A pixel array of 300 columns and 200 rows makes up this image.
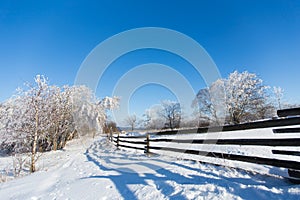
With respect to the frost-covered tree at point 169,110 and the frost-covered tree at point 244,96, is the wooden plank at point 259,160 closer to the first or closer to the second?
the frost-covered tree at point 244,96

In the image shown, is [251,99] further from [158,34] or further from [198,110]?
[158,34]

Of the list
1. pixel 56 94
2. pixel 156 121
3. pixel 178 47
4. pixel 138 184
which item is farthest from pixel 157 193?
pixel 156 121

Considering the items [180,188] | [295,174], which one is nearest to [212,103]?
[295,174]

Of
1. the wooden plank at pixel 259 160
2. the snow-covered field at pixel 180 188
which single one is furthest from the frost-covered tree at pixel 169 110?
the snow-covered field at pixel 180 188

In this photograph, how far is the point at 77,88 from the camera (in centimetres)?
2319

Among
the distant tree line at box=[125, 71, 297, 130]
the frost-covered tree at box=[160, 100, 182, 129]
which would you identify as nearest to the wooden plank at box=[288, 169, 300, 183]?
the distant tree line at box=[125, 71, 297, 130]

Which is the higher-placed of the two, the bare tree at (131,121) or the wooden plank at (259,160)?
the bare tree at (131,121)

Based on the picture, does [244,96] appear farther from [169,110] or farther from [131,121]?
[131,121]

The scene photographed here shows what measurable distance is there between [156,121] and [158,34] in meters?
38.5

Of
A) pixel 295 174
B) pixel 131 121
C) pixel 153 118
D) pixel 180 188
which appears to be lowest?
pixel 180 188

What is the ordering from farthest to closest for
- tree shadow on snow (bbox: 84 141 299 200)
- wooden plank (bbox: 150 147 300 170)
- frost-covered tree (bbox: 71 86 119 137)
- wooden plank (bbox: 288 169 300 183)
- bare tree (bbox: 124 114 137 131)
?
bare tree (bbox: 124 114 137 131), frost-covered tree (bbox: 71 86 119 137), wooden plank (bbox: 150 147 300 170), wooden plank (bbox: 288 169 300 183), tree shadow on snow (bbox: 84 141 299 200)

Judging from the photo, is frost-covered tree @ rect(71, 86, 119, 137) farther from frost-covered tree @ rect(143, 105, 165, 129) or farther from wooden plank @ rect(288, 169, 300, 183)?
frost-covered tree @ rect(143, 105, 165, 129)

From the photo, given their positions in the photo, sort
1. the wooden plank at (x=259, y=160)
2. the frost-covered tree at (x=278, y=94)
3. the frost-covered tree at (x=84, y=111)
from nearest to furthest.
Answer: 1. the wooden plank at (x=259, y=160)
2. the frost-covered tree at (x=84, y=111)
3. the frost-covered tree at (x=278, y=94)

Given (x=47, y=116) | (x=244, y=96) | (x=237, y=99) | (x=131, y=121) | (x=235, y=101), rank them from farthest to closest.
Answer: (x=131, y=121)
(x=237, y=99)
(x=235, y=101)
(x=244, y=96)
(x=47, y=116)
